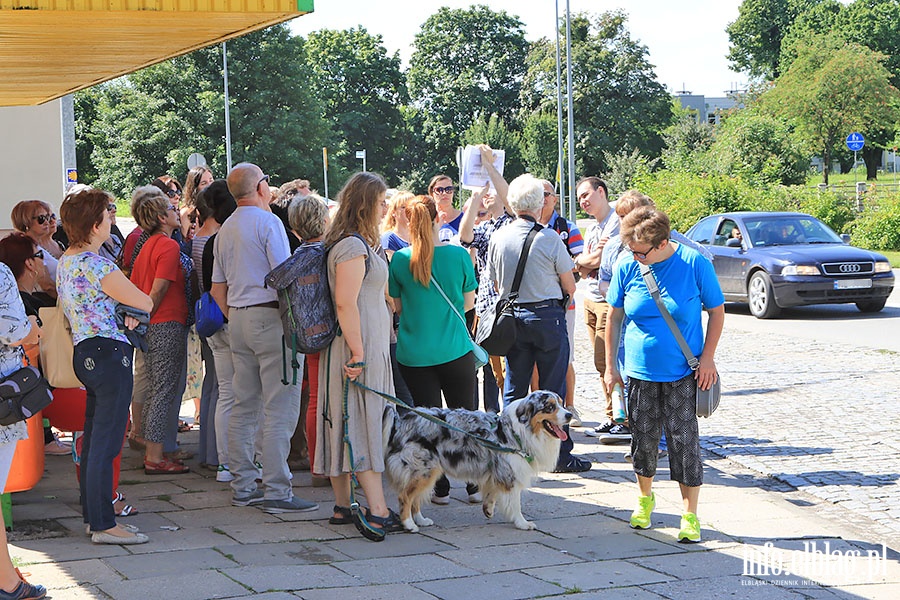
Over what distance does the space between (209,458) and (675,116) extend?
71181 mm

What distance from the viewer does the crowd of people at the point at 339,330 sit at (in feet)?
19.3

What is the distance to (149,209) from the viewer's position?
762 centimetres

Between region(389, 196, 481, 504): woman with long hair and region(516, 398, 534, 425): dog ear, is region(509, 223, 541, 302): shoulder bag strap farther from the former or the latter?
region(516, 398, 534, 425): dog ear

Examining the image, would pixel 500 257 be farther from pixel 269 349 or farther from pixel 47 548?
pixel 47 548

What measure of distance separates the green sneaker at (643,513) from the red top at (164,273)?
3.52 metres

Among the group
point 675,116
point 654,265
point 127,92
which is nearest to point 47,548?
point 654,265

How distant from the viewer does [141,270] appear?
25.2 feet

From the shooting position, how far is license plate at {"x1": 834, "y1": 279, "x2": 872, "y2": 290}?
55.3ft

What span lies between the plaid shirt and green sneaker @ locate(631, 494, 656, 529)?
2407mm

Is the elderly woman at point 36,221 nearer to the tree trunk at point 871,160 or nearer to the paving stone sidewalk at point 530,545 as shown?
the paving stone sidewalk at point 530,545

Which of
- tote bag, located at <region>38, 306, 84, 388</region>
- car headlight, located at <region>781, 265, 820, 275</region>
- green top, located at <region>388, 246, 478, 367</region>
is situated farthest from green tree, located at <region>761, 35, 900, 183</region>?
tote bag, located at <region>38, 306, 84, 388</region>

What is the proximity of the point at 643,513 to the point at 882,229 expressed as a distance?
2537 cm

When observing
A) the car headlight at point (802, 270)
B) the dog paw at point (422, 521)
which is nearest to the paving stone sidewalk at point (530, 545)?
the dog paw at point (422, 521)

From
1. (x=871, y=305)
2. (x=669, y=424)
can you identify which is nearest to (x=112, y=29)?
(x=669, y=424)
